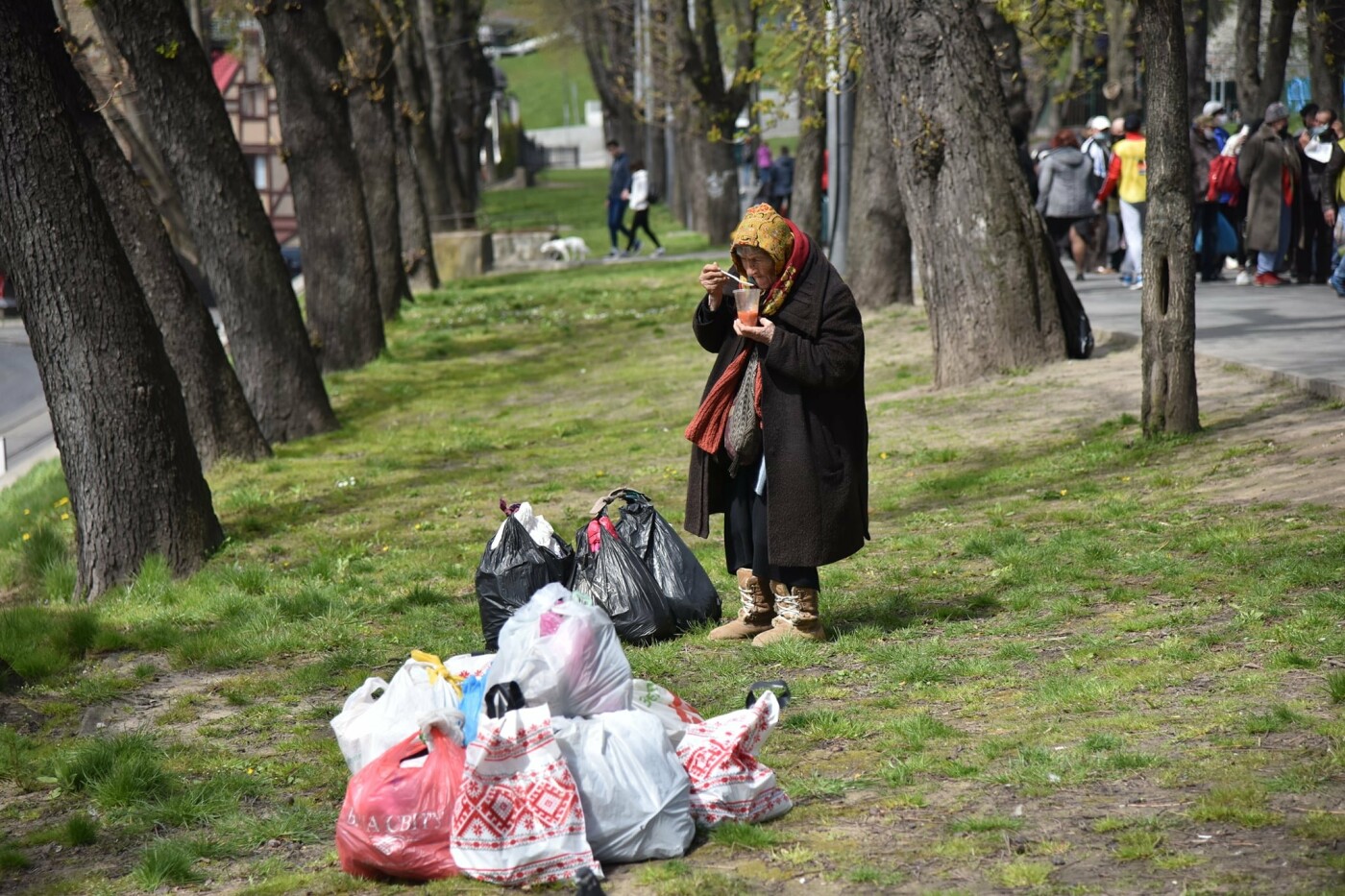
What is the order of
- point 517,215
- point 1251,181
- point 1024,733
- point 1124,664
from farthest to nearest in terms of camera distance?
point 517,215 < point 1251,181 < point 1124,664 < point 1024,733

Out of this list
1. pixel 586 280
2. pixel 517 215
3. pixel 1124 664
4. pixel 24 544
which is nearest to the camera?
pixel 1124 664

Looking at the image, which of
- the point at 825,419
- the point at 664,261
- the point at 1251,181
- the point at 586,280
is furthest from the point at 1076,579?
the point at 664,261

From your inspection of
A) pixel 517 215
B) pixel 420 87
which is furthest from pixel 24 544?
pixel 517 215

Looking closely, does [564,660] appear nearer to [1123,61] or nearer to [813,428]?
[813,428]

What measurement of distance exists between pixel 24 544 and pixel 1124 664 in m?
7.27

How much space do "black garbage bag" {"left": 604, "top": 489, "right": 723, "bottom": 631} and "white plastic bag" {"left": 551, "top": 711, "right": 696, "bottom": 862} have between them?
2.29 m

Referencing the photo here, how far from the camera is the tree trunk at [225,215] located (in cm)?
1177

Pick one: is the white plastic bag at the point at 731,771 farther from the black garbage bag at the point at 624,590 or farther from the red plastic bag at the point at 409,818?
the black garbage bag at the point at 624,590

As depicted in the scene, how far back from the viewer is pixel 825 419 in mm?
6004

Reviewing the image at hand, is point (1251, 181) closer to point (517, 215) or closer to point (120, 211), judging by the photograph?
point (120, 211)

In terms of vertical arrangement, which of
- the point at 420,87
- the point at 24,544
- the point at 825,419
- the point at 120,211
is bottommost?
the point at 24,544

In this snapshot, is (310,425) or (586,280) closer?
(310,425)

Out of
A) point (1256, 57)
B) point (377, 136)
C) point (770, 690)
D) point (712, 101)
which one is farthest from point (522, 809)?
point (712, 101)

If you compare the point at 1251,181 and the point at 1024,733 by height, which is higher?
the point at 1251,181
